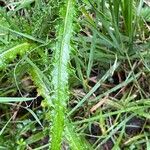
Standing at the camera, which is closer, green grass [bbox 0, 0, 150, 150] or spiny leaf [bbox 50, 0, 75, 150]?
spiny leaf [bbox 50, 0, 75, 150]

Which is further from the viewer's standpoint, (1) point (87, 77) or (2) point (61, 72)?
(1) point (87, 77)

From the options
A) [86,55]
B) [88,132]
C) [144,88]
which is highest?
[86,55]

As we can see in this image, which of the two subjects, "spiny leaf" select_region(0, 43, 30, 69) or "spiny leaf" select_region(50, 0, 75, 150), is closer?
"spiny leaf" select_region(50, 0, 75, 150)

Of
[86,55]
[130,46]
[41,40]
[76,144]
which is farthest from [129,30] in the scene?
[76,144]

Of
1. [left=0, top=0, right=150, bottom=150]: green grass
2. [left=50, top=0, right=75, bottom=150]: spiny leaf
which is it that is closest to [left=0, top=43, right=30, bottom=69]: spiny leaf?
[left=0, top=0, right=150, bottom=150]: green grass

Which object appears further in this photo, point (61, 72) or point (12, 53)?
point (12, 53)

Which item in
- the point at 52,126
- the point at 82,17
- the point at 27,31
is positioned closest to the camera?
the point at 52,126

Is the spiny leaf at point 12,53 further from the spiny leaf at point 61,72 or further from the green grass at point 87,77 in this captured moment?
the spiny leaf at point 61,72

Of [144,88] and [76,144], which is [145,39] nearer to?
[144,88]

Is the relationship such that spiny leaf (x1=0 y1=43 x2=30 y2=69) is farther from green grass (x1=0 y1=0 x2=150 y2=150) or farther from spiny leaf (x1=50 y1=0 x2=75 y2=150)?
spiny leaf (x1=50 y1=0 x2=75 y2=150)
